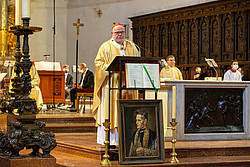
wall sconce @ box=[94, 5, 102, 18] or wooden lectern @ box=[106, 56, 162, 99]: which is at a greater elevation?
wall sconce @ box=[94, 5, 102, 18]

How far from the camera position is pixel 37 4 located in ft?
59.7

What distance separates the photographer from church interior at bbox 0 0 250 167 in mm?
5344

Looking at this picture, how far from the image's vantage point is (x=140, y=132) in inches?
230

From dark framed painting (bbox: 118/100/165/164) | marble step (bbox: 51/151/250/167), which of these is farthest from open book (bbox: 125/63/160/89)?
marble step (bbox: 51/151/250/167)

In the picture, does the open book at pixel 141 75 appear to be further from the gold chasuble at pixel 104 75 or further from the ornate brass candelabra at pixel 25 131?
the ornate brass candelabra at pixel 25 131

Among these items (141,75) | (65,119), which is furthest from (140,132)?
(65,119)

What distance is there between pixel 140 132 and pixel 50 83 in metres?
7.17

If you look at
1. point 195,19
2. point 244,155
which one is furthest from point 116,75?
point 195,19

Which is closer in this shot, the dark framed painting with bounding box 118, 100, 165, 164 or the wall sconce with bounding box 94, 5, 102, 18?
the dark framed painting with bounding box 118, 100, 165, 164

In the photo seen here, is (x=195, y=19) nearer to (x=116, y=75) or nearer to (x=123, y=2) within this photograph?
(x=123, y=2)

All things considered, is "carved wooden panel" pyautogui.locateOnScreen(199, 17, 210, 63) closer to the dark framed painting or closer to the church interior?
the church interior

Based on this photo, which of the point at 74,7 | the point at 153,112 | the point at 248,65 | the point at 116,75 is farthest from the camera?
the point at 74,7

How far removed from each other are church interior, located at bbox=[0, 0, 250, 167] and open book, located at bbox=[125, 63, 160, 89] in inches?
1.6

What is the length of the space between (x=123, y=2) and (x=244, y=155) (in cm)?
1318
